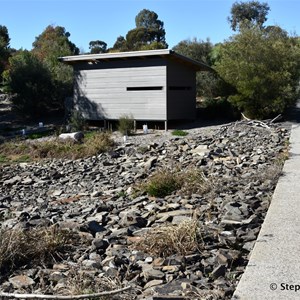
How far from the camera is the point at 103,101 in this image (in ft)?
70.5

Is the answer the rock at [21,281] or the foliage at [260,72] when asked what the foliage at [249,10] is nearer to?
the foliage at [260,72]

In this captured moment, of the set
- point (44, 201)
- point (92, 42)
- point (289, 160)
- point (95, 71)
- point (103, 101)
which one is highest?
point (92, 42)

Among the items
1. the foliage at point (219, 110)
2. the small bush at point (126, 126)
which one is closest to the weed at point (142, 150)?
the small bush at point (126, 126)

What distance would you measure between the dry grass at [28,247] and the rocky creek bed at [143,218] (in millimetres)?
54

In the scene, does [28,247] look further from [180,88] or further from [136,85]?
[180,88]

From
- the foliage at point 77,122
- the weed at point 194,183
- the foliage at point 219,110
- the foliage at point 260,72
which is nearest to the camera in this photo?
the weed at point 194,183

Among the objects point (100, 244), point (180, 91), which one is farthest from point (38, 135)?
point (100, 244)

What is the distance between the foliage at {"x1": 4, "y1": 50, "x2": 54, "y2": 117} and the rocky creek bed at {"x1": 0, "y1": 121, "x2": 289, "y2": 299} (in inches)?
399

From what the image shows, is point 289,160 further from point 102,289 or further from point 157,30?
point 157,30

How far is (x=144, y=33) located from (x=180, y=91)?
3454 centimetres

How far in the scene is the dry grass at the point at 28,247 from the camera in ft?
17.0

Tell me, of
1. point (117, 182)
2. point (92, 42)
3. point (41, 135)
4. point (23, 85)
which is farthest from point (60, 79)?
point (92, 42)

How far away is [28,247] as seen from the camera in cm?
541

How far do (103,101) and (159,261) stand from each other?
16937 millimetres
